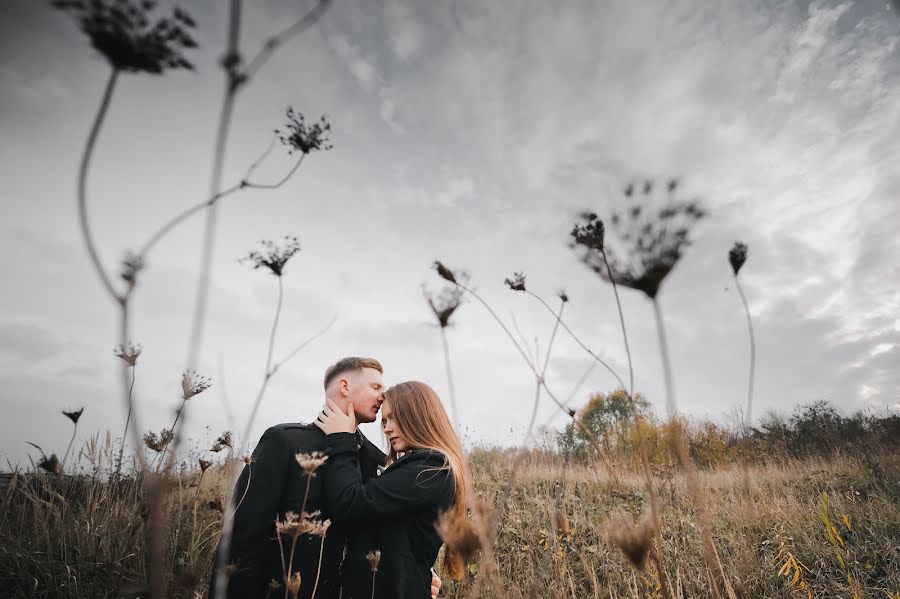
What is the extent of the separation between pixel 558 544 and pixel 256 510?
3297mm

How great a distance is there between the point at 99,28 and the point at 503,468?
9.60 meters

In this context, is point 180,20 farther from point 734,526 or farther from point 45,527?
point 734,526

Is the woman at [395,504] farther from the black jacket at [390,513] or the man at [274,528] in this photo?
the man at [274,528]

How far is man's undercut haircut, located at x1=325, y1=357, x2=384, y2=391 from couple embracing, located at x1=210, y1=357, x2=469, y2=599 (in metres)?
0.40

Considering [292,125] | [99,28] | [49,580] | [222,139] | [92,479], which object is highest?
[292,125]

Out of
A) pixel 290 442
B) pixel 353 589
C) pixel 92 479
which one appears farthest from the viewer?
pixel 92 479

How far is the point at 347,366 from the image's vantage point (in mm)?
3146

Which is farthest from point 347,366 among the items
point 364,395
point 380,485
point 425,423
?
point 380,485

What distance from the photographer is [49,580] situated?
3.74 meters

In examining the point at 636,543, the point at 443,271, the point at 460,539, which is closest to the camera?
the point at 636,543

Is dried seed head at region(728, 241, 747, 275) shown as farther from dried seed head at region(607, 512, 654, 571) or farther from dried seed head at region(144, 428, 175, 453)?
dried seed head at region(144, 428, 175, 453)

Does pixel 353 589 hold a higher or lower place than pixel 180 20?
lower

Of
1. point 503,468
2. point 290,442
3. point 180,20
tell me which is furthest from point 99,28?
point 503,468

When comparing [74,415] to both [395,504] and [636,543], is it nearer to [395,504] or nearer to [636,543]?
[395,504]
